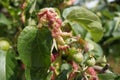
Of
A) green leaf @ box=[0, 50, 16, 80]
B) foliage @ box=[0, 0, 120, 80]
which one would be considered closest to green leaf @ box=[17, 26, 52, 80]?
foliage @ box=[0, 0, 120, 80]

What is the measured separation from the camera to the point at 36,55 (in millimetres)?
1002

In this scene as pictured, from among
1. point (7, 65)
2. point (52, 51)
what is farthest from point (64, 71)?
point (7, 65)

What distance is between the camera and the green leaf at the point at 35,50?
0.99 meters

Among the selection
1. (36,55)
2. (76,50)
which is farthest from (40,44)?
(76,50)

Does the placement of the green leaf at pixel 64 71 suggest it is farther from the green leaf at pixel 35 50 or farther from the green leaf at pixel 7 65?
the green leaf at pixel 7 65

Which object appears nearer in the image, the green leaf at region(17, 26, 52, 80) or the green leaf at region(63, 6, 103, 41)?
the green leaf at region(17, 26, 52, 80)

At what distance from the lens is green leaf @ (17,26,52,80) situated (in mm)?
991

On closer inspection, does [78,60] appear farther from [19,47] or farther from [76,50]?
[19,47]

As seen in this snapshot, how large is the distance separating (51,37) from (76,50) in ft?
0.39

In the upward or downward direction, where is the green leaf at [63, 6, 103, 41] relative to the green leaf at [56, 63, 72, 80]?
upward

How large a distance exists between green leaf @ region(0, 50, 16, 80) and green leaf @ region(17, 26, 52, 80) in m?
0.11

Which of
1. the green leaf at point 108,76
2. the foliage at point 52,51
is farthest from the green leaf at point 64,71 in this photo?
the green leaf at point 108,76

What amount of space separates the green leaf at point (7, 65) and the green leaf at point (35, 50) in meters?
0.11

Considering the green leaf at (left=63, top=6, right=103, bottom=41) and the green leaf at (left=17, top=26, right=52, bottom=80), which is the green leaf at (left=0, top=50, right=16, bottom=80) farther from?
the green leaf at (left=63, top=6, right=103, bottom=41)
